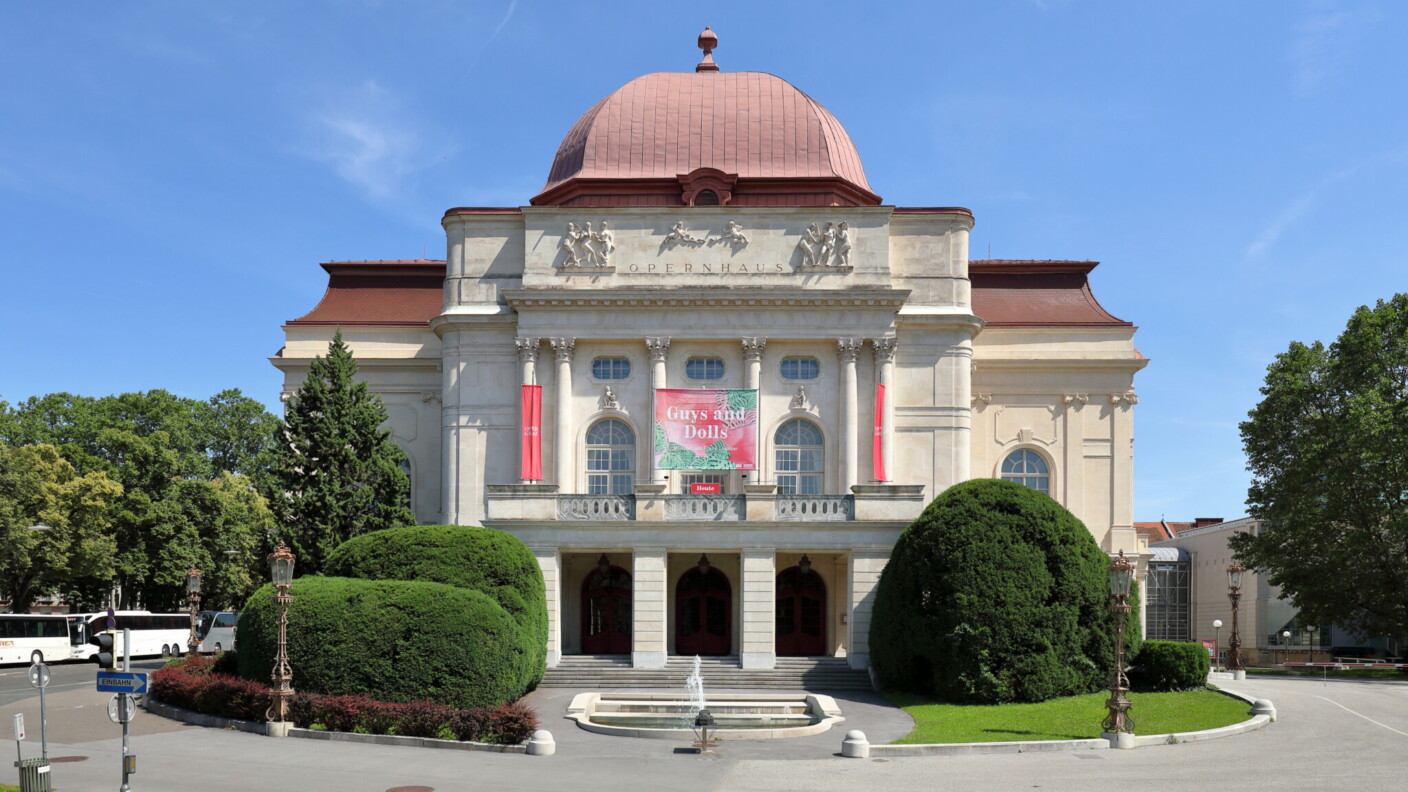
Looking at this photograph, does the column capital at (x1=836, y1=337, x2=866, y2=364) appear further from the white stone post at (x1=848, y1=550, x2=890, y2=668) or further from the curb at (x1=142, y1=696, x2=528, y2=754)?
the curb at (x1=142, y1=696, x2=528, y2=754)

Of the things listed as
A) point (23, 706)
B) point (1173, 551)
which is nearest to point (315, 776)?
point (23, 706)

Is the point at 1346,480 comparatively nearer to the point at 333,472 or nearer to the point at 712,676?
the point at 712,676

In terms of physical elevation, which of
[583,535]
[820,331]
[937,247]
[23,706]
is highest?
[937,247]

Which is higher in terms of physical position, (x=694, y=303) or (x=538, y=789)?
(x=694, y=303)

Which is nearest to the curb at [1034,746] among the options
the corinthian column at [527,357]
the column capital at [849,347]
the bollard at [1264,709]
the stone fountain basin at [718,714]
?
the bollard at [1264,709]

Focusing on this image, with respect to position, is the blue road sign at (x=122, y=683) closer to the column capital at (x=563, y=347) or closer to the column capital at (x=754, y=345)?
the column capital at (x=563, y=347)

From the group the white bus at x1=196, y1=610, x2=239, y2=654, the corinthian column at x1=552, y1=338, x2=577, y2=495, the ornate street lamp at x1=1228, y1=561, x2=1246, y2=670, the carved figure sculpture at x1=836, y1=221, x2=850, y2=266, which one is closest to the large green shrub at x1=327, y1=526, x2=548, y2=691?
the corinthian column at x1=552, y1=338, x2=577, y2=495

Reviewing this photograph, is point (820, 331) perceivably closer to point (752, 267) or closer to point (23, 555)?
point (752, 267)

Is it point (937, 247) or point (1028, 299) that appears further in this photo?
point (1028, 299)

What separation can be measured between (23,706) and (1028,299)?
1678 inches

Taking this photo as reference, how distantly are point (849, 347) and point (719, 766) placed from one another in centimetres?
2888

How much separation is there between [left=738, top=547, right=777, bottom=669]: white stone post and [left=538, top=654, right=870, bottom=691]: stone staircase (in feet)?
1.48

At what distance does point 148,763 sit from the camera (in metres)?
24.8

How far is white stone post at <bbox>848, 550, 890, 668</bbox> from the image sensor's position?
4178 centimetres
